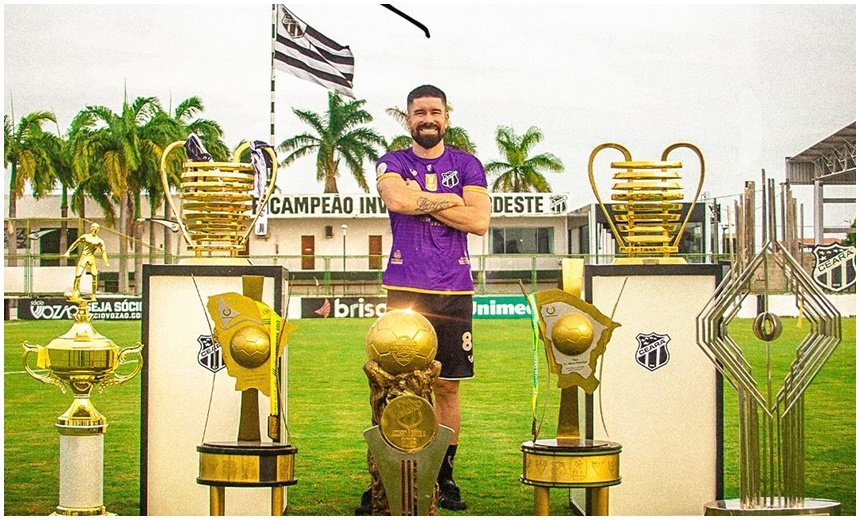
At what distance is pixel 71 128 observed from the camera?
41.6 metres

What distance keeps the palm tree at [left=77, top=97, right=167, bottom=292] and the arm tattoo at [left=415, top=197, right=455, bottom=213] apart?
122 feet

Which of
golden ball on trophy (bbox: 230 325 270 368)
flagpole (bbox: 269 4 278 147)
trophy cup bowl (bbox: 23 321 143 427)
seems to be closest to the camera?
golden ball on trophy (bbox: 230 325 270 368)

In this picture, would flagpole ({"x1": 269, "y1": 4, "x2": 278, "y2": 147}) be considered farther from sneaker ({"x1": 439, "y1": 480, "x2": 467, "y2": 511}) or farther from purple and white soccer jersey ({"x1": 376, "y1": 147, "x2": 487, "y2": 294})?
sneaker ({"x1": 439, "y1": 480, "x2": 467, "y2": 511})

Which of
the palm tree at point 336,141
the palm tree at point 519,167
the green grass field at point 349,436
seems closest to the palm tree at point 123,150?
the palm tree at point 336,141

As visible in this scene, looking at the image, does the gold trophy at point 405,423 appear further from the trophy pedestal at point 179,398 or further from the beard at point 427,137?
the beard at point 427,137

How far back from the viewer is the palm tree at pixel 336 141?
152 feet

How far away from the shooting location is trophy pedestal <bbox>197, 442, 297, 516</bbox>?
14.7ft

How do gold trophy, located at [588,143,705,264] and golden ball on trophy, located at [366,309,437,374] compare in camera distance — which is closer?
golden ball on trophy, located at [366,309,437,374]

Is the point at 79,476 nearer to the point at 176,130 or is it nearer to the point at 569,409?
the point at 569,409

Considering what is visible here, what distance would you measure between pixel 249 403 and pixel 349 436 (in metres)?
3.83

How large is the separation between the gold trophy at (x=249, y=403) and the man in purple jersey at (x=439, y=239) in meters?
0.87

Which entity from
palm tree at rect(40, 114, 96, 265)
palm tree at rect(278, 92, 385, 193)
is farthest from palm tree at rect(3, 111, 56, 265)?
palm tree at rect(278, 92, 385, 193)

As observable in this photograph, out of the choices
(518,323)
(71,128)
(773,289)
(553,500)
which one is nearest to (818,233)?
(773,289)

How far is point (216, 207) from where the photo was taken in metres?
5.47
